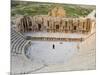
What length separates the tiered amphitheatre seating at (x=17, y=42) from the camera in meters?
1.80

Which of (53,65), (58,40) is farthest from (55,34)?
(53,65)

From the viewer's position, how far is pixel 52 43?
1.94 metres

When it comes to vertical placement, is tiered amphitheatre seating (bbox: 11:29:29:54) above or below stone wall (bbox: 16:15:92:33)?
below

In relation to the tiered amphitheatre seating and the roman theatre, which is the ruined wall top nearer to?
the roman theatre

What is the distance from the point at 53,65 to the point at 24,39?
415 mm

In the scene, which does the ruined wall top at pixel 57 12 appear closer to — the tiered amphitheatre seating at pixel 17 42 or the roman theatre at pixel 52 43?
the roman theatre at pixel 52 43

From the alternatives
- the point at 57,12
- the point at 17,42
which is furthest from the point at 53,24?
the point at 17,42

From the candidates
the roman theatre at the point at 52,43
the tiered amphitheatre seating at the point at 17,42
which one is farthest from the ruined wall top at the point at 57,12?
the tiered amphitheatre seating at the point at 17,42

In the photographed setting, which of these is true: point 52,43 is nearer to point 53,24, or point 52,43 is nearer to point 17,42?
point 53,24

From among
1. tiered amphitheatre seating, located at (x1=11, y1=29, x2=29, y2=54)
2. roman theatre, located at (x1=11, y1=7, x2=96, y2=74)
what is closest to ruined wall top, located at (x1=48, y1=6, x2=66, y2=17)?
roman theatre, located at (x1=11, y1=7, x2=96, y2=74)

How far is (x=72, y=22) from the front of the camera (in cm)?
201

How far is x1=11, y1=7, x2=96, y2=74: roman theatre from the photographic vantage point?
183cm

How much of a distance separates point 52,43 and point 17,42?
14.5 inches
